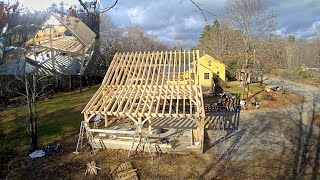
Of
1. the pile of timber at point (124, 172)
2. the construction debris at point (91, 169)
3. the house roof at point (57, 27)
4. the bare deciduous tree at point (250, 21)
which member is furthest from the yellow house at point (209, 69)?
the house roof at point (57, 27)

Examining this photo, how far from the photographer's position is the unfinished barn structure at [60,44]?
2428 mm

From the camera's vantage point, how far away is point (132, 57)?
1509 centimetres

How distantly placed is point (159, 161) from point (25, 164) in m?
5.37

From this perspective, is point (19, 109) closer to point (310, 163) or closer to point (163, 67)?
point (163, 67)

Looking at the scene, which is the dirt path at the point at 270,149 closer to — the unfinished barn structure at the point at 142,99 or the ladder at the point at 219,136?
the ladder at the point at 219,136

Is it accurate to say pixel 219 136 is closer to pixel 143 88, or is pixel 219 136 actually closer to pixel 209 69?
pixel 143 88

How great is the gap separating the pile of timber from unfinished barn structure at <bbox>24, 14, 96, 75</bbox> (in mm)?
7026

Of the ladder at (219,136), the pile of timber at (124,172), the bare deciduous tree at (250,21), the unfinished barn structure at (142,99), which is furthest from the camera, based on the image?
the bare deciduous tree at (250,21)

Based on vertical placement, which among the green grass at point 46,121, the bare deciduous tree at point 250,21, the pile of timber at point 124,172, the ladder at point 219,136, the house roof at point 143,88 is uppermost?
the bare deciduous tree at point 250,21

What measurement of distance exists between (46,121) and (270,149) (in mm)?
13271

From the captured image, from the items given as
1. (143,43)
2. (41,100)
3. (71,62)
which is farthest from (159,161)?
(143,43)

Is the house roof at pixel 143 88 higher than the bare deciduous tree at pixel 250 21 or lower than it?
lower

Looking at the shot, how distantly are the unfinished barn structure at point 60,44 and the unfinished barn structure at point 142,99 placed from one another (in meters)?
8.21

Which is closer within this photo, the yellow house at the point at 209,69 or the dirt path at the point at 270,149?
the dirt path at the point at 270,149
